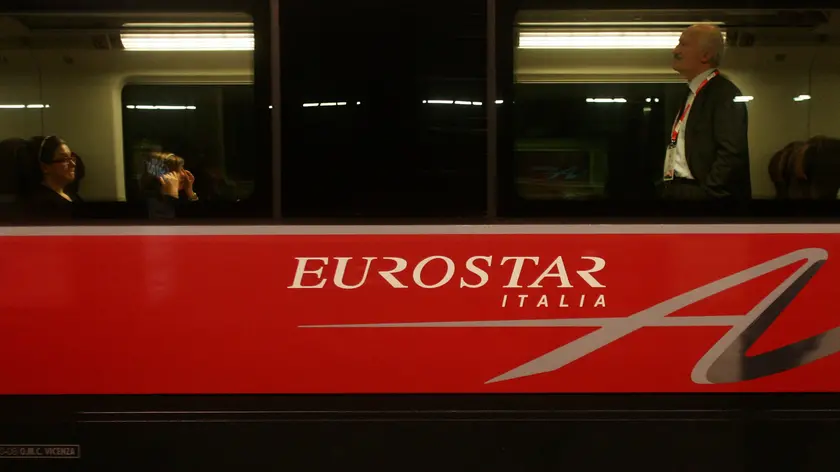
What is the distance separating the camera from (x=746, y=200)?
299 cm

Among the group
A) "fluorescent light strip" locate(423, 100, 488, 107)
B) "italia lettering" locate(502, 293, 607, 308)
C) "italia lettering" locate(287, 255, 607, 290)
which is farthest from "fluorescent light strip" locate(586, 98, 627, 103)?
"italia lettering" locate(502, 293, 607, 308)

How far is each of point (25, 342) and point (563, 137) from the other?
8.92 ft

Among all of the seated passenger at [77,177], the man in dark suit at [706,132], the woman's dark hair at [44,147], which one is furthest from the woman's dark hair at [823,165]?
the woman's dark hair at [44,147]

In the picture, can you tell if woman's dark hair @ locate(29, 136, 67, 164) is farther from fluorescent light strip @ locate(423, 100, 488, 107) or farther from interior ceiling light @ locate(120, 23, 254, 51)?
fluorescent light strip @ locate(423, 100, 488, 107)

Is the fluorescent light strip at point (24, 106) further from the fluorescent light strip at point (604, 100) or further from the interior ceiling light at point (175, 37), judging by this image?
the fluorescent light strip at point (604, 100)

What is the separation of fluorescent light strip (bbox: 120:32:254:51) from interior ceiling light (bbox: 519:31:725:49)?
4.71ft

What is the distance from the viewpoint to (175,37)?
2992 mm

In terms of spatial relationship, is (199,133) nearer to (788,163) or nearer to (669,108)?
(669,108)

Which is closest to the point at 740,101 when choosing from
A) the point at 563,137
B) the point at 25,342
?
the point at 563,137

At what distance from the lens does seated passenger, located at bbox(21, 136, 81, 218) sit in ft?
9.83

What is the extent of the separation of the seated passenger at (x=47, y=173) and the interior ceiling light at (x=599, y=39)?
7.42 feet

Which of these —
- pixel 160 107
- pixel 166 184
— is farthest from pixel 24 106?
pixel 166 184

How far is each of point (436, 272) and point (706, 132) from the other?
4.86 feet

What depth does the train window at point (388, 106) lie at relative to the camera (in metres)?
2.95
